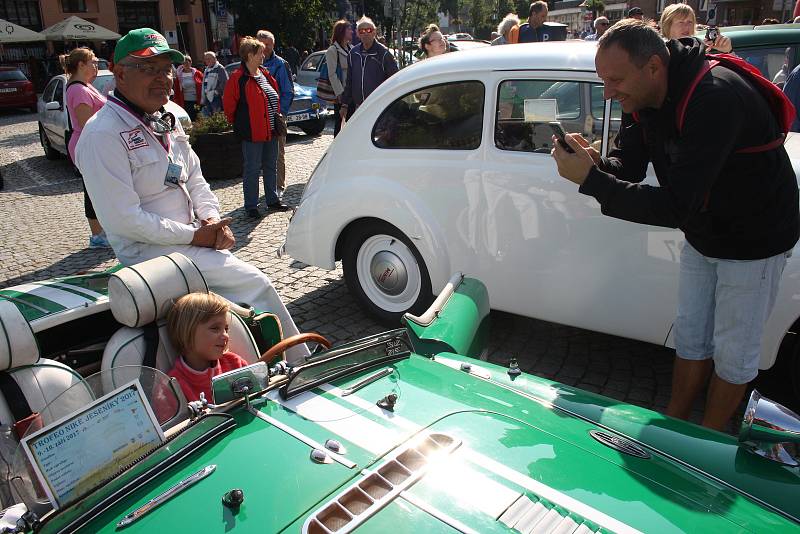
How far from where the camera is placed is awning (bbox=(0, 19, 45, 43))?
1067 inches

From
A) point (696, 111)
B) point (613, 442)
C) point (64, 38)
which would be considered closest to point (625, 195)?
point (696, 111)

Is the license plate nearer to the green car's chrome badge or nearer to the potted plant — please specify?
the potted plant

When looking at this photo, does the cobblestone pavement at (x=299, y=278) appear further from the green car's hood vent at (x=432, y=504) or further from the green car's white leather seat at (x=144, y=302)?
the green car's hood vent at (x=432, y=504)

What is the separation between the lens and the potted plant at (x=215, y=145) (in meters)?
9.60

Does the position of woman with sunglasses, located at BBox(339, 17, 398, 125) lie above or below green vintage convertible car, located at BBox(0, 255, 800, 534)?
above

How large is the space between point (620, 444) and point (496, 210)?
2164 mm

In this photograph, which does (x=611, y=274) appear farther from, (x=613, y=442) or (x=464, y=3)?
(x=464, y=3)

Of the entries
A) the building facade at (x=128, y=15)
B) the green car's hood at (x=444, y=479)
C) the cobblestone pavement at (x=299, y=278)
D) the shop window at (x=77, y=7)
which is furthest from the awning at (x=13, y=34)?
the green car's hood at (x=444, y=479)

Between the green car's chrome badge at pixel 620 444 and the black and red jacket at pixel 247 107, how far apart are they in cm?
611

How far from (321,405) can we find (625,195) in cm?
141

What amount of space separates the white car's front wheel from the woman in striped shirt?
3.19 metres

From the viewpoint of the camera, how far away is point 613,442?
6.66ft

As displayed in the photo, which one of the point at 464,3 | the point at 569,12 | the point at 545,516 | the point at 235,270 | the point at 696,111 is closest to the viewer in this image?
the point at 545,516

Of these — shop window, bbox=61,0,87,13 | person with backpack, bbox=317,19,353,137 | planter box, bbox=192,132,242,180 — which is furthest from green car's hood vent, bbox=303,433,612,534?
shop window, bbox=61,0,87,13
